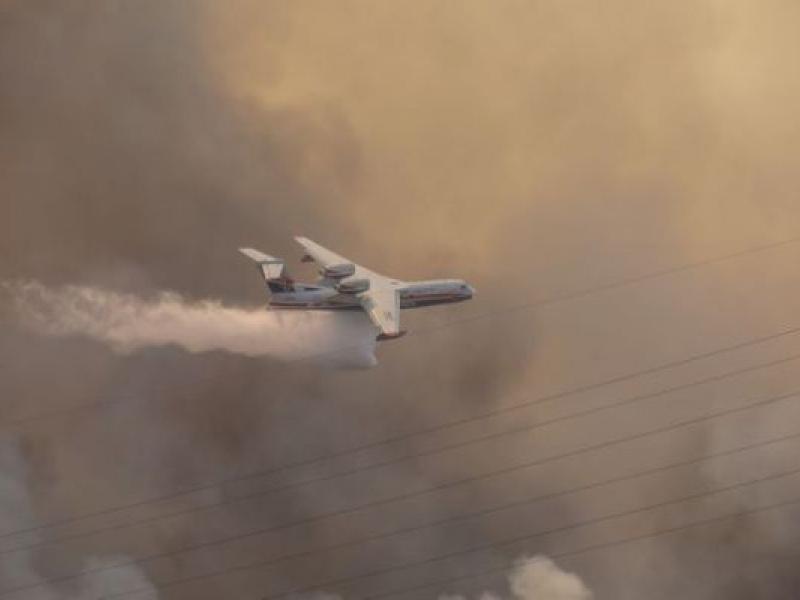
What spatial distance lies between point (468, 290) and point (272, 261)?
1517 cm

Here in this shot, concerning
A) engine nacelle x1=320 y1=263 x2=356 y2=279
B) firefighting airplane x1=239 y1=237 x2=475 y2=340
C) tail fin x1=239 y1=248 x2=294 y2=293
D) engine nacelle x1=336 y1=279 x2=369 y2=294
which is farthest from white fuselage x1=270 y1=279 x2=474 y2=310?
engine nacelle x1=320 y1=263 x2=356 y2=279

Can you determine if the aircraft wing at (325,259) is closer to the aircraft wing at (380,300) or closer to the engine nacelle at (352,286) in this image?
the aircraft wing at (380,300)

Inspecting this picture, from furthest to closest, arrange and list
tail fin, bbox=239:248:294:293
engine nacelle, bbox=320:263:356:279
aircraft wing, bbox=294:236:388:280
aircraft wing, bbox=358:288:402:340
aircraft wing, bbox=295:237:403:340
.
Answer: aircraft wing, bbox=294:236:388:280 < tail fin, bbox=239:248:294:293 < engine nacelle, bbox=320:263:356:279 < aircraft wing, bbox=295:237:403:340 < aircraft wing, bbox=358:288:402:340

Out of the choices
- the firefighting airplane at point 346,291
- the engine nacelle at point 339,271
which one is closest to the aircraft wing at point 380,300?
the firefighting airplane at point 346,291

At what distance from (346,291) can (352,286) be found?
62 centimetres

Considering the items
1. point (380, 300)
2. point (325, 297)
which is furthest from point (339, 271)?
point (380, 300)

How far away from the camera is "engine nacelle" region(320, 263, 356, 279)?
259 feet

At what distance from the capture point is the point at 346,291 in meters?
78.1

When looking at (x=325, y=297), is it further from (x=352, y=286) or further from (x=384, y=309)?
(x=384, y=309)

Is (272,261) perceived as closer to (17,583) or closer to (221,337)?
(221,337)

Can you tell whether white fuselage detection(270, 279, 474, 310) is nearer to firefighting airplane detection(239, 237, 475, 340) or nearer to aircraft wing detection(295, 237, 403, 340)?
firefighting airplane detection(239, 237, 475, 340)

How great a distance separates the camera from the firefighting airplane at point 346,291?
7762 cm

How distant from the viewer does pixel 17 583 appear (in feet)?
312

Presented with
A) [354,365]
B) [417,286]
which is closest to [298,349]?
[354,365]
